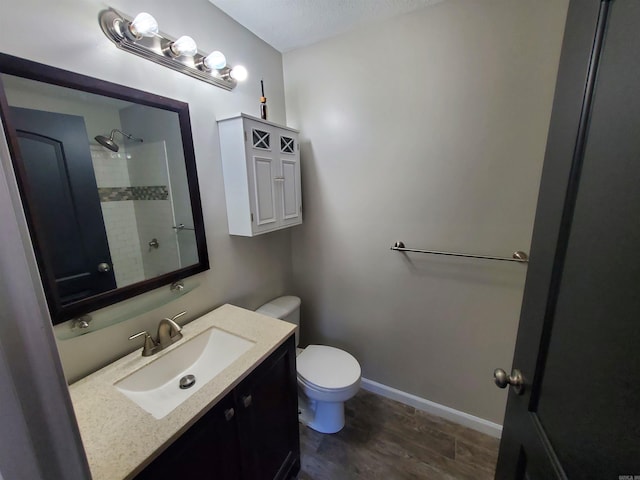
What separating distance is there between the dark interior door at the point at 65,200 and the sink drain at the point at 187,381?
491 millimetres

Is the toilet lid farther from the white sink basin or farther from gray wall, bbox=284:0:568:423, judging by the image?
the white sink basin

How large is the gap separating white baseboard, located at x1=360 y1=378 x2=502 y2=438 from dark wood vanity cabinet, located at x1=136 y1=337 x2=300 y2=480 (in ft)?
2.56

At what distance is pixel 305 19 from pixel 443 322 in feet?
6.42

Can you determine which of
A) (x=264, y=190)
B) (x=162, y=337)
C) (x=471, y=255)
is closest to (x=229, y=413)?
(x=162, y=337)

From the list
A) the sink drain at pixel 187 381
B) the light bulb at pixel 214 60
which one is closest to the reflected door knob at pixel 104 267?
the sink drain at pixel 187 381

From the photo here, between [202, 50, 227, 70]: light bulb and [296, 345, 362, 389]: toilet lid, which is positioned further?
[296, 345, 362, 389]: toilet lid

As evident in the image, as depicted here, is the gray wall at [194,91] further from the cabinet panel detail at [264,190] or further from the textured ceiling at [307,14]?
the cabinet panel detail at [264,190]

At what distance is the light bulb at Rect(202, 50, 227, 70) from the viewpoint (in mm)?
1275

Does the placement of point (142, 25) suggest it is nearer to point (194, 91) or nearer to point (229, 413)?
point (194, 91)

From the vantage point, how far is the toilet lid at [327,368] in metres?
1.52

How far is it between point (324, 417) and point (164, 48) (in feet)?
6.96

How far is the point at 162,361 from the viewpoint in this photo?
1126 mm

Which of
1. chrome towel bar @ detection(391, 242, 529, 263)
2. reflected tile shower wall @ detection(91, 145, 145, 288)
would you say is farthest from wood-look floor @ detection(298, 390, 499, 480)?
reflected tile shower wall @ detection(91, 145, 145, 288)

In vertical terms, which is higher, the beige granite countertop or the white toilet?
the beige granite countertop
